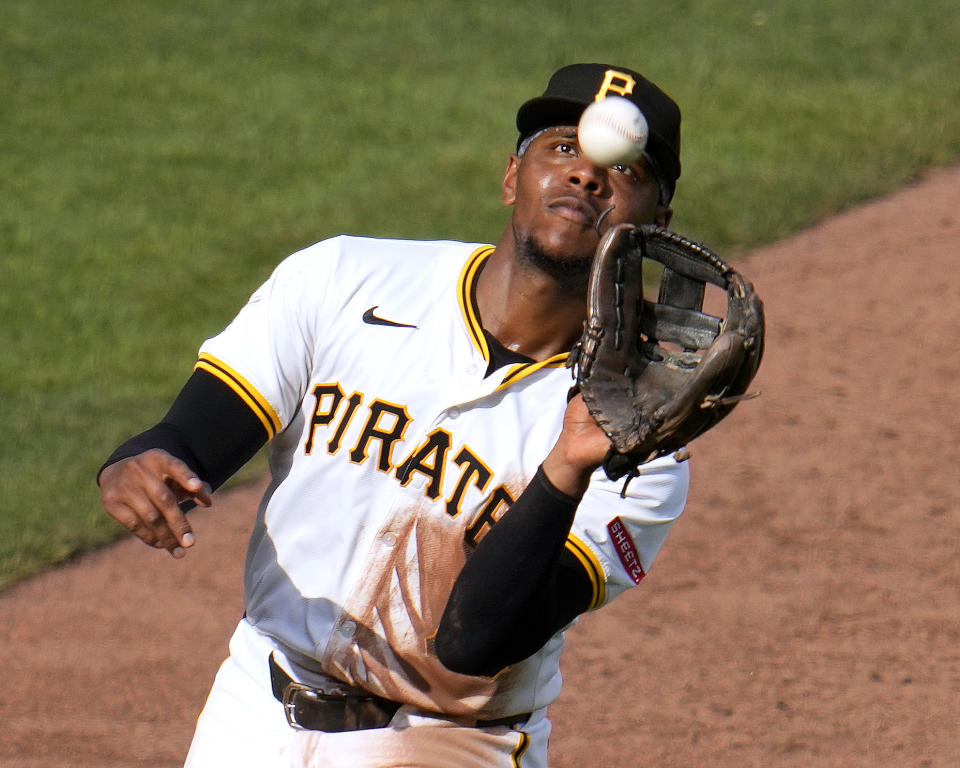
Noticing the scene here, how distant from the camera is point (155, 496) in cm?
251

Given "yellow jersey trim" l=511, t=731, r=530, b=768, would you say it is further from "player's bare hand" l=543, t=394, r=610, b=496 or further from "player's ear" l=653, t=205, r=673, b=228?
"player's ear" l=653, t=205, r=673, b=228

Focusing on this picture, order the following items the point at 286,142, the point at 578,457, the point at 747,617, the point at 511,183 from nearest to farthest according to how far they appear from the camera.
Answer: the point at 578,457, the point at 511,183, the point at 747,617, the point at 286,142

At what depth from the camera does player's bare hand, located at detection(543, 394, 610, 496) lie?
2.46 meters

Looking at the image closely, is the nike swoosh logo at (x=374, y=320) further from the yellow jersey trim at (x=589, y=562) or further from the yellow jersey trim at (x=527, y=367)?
Answer: the yellow jersey trim at (x=589, y=562)

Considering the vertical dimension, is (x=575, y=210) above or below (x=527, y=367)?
above

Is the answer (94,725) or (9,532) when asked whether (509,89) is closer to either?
(9,532)

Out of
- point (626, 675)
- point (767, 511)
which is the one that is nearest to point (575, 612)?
point (626, 675)

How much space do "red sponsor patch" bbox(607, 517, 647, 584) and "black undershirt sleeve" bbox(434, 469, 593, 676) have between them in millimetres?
265

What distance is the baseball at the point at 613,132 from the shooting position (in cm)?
282

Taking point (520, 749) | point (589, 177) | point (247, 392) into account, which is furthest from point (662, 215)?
point (520, 749)

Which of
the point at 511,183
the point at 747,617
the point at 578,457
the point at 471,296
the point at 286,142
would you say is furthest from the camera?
the point at 286,142

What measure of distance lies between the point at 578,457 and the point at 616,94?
90 centimetres

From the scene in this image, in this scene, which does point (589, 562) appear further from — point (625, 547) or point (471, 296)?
point (471, 296)

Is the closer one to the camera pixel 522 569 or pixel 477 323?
pixel 522 569
